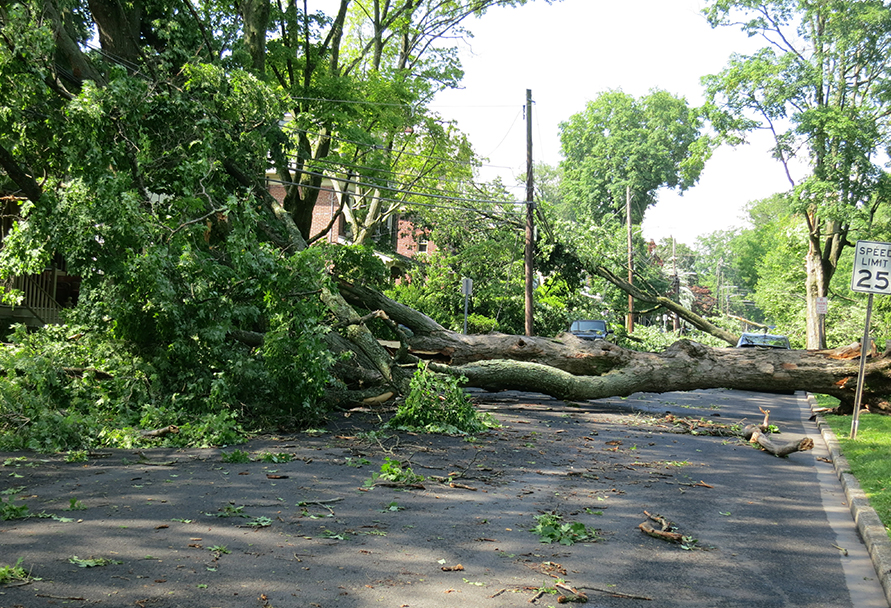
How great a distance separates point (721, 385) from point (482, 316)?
13.1 m

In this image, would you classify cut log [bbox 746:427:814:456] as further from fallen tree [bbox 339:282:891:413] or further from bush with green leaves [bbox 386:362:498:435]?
bush with green leaves [bbox 386:362:498:435]

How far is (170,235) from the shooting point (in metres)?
9.95

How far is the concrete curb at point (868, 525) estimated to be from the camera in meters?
4.94

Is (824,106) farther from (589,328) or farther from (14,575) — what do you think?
(14,575)

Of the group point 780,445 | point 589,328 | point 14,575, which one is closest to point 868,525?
point 780,445

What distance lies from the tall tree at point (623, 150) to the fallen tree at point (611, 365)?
162 feet

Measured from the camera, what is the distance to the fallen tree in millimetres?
14070

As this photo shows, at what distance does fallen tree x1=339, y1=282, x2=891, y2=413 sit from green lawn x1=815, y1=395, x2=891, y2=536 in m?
0.92

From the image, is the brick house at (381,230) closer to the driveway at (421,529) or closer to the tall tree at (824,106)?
the tall tree at (824,106)

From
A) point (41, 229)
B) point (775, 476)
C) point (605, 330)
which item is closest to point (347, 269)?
→ point (41, 229)

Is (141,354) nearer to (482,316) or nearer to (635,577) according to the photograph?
(635,577)

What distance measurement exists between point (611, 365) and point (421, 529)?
10.1 metres

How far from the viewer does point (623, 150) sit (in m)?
64.4

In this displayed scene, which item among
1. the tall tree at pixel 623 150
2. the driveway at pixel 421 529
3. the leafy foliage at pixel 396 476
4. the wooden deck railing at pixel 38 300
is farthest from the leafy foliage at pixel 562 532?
the tall tree at pixel 623 150
